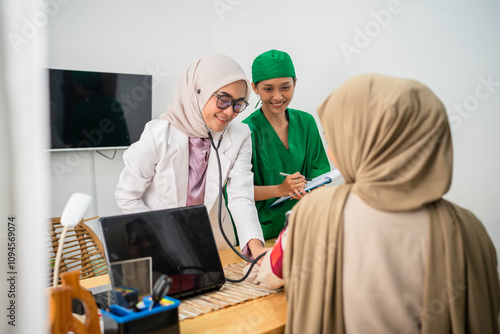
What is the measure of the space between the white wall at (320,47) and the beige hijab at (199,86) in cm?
89

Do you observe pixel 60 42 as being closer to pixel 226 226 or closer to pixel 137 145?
pixel 137 145

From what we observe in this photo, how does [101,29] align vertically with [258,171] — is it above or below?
above

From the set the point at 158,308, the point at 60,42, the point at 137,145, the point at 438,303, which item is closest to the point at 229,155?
the point at 137,145

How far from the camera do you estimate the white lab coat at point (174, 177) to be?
1638 mm

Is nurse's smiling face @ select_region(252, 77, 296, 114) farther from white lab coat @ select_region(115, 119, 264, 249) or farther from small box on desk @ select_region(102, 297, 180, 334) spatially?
small box on desk @ select_region(102, 297, 180, 334)

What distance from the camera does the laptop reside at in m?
1.12

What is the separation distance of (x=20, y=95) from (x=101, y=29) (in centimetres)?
304

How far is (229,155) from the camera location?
1760 millimetres

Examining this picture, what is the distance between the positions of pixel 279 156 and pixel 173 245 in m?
1.08

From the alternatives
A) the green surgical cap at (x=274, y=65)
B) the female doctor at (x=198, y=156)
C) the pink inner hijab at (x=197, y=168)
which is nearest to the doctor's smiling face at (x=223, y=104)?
the female doctor at (x=198, y=156)

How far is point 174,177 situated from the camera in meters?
1.68

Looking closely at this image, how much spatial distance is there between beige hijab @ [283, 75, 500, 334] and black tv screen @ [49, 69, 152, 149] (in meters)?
2.83

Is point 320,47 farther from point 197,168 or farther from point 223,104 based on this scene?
point 197,168

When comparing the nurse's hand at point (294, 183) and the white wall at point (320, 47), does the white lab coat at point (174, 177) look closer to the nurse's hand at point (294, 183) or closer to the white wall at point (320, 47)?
the nurse's hand at point (294, 183)
